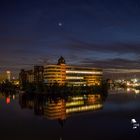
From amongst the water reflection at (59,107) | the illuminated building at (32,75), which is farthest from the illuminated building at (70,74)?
the water reflection at (59,107)

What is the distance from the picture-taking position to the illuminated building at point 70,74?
121206 mm

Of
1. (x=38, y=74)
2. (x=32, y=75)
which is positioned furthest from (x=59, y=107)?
(x=32, y=75)

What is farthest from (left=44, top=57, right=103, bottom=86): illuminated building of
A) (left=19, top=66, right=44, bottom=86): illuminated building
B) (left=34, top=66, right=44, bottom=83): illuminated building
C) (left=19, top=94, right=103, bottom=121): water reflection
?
(left=19, top=94, right=103, bottom=121): water reflection

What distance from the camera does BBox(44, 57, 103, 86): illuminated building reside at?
12121 cm

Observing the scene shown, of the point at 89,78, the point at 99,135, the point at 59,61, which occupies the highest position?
the point at 59,61

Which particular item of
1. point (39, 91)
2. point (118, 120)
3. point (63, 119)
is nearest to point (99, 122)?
point (118, 120)

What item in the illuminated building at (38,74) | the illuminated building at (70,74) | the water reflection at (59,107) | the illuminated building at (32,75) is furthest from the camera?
the illuminated building at (32,75)

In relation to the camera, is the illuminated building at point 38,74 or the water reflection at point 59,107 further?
the illuminated building at point 38,74

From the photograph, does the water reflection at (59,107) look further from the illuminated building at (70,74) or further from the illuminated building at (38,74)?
the illuminated building at (38,74)

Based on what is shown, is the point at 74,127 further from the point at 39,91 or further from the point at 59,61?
the point at 59,61

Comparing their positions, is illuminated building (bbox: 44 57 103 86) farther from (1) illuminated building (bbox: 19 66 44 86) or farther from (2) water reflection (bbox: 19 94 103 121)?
(2) water reflection (bbox: 19 94 103 121)

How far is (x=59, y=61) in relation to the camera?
444ft

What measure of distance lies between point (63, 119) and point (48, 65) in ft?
275

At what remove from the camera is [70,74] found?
417 feet
